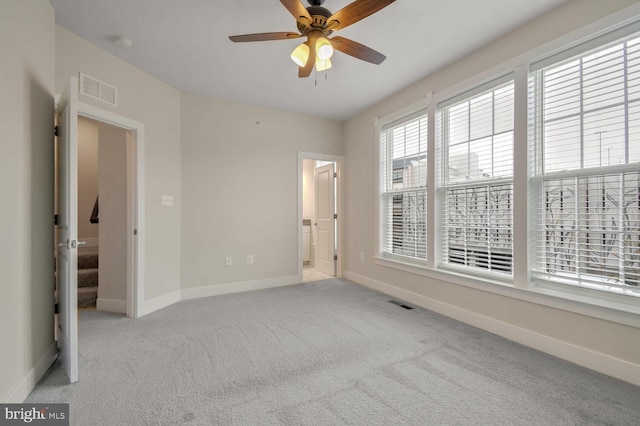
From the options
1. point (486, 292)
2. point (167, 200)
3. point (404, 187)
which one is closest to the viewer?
point (486, 292)

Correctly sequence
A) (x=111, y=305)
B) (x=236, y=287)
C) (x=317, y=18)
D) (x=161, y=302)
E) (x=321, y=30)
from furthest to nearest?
(x=236, y=287) < (x=161, y=302) < (x=111, y=305) < (x=321, y=30) < (x=317, y=18)

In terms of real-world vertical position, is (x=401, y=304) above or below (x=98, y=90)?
below

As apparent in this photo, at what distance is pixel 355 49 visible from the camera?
6.95 ft

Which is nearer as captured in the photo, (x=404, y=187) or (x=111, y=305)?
(x=111, y=305)

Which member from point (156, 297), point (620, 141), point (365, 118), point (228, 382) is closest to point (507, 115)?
point (620, 141)

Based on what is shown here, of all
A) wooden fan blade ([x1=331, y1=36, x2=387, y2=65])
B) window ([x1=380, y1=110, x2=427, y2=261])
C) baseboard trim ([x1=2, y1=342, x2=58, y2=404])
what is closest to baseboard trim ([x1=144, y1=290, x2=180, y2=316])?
baseboard trim ([x1=2, y1=342, x2=58, y2=404])

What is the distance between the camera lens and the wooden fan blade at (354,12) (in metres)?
1.65

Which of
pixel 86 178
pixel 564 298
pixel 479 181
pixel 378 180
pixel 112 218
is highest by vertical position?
pixel 86 178

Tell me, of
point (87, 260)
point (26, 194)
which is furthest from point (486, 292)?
point (87, 260)

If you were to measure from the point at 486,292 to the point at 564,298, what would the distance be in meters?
0.61

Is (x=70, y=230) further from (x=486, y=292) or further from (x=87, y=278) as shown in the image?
(x=486, y=292)

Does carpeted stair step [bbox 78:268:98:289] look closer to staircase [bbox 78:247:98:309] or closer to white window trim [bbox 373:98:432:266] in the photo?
staircase [bbox 78:247:98:309]

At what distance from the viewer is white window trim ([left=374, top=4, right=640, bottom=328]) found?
186 cm

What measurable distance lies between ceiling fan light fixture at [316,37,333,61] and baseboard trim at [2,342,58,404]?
2.83 m
